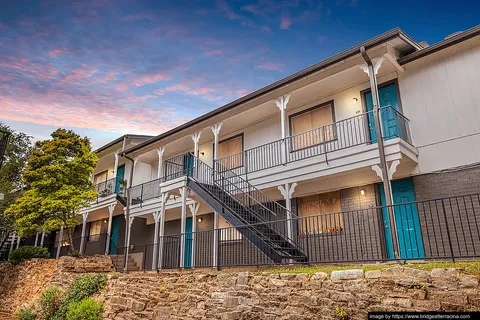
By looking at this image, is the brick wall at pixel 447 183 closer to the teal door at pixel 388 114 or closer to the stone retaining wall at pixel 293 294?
the teal door at pixel 388 114

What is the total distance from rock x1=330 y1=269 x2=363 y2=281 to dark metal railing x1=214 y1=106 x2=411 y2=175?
4755 mm

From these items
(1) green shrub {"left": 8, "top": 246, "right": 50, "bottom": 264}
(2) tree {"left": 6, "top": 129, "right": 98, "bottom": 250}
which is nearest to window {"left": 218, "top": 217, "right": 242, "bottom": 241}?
(2) tree {"left": 6, "top": 129, "right": 98, "bottom": 250}

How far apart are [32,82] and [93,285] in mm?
10580

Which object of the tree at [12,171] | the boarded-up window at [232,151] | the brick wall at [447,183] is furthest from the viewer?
the tree at [12,171]

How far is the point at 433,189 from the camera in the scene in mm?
9508

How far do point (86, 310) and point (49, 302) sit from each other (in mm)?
2978

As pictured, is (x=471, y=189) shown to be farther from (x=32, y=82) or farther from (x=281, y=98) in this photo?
(x=32, y=82)

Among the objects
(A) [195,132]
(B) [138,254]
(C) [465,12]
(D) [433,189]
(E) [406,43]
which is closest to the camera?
(D) [433,189]

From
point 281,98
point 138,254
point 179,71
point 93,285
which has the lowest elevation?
point 93,285

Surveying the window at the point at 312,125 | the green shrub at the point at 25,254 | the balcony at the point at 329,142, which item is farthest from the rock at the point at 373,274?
the green shrub at the point at 25,254

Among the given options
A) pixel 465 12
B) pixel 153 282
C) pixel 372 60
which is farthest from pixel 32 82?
pixel 465 12

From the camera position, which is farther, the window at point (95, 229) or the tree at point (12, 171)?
the window at point (95, 229)

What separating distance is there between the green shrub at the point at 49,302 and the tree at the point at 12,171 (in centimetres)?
968

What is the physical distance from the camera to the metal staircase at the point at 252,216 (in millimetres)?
9266
